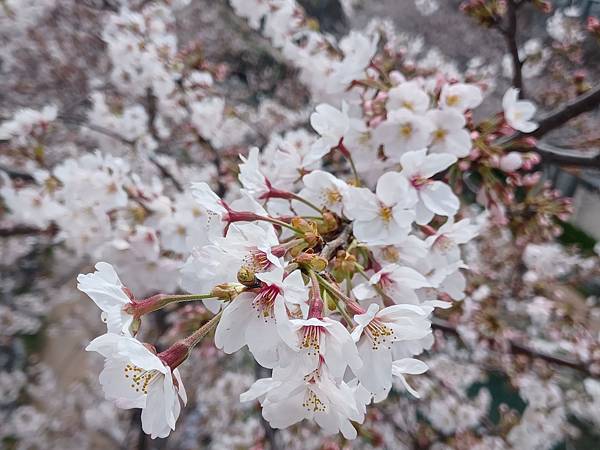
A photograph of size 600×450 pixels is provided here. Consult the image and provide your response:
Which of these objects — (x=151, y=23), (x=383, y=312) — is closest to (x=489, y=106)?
(x=151, y=23)

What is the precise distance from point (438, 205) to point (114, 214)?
1.24 metres

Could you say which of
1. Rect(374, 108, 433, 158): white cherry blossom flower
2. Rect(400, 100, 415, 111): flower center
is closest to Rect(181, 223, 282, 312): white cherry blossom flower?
Rect(374, 108, 433, 158): white cherry blossom flower

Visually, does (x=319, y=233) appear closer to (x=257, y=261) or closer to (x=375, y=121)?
(x=257, y=261)

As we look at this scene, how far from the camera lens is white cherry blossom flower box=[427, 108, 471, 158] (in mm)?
1157

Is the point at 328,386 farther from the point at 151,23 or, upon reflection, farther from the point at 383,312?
the point at 151,23

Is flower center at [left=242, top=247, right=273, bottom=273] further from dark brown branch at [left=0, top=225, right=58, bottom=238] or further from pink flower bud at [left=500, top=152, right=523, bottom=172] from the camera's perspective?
dark brown branch at [left=0, top=225, right=58, bottom=238]

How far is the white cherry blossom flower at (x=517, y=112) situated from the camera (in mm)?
1264

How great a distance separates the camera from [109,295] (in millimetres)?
677

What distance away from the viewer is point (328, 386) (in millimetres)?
644

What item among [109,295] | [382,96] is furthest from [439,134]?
[109,295]

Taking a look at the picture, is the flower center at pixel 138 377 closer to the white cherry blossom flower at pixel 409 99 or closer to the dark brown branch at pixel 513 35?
the white cherry blossom flower at pixel 409 99

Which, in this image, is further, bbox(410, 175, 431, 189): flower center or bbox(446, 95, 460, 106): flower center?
bbox(446, 95, 460, 106): flower center

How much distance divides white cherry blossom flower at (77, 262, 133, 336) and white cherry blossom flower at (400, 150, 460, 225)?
23.9 inches

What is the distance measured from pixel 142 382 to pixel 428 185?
0.67m
